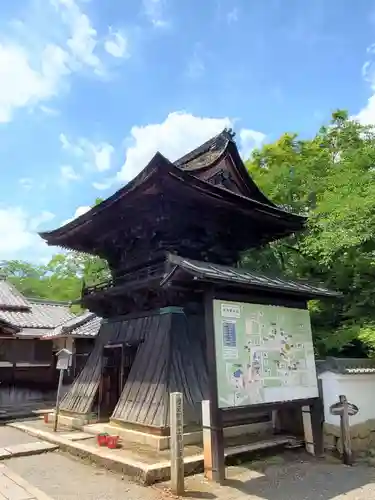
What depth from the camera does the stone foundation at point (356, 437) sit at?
7.89 metres

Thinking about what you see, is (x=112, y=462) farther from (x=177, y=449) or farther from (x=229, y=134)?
(x=229, y=134)

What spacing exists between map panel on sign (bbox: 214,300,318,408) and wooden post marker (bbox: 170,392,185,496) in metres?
0.73

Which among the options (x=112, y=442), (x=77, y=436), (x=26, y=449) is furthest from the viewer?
(x=77, y=436)

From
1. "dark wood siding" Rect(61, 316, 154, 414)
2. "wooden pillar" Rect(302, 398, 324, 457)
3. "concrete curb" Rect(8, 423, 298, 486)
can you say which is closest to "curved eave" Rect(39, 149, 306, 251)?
"dark wood siding" Rect(61, 316, 154, 414)

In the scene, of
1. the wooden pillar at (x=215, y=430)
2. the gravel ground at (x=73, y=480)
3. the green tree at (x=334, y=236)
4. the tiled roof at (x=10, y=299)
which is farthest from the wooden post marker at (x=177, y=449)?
the tiled roof at (x=10, y=299)

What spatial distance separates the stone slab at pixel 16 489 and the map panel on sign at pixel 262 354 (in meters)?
2.91

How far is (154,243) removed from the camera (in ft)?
32.7

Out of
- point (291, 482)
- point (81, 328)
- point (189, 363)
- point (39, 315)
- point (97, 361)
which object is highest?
point (39, 315)

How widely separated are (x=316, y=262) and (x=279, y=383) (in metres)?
5.52

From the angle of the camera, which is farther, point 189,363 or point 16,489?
point 189,363

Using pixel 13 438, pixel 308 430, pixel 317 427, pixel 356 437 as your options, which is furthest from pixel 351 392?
pixel 13 438

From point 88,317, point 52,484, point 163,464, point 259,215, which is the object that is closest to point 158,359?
point 163,464

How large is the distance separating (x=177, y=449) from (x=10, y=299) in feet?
62.4

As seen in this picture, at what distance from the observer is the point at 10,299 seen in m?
22.2
